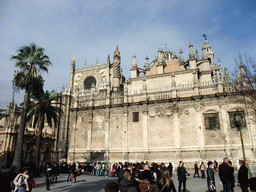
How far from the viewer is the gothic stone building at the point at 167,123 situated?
22.1 metres

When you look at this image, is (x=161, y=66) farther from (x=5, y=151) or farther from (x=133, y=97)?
(x=5, y=151)

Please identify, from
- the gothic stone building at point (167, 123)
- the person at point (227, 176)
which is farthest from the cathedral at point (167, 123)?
the person at point (227, 176)

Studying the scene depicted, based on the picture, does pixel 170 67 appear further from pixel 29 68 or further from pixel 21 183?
pixel 21 183

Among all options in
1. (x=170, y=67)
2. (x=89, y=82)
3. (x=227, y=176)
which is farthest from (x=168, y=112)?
(x=89, y=82)

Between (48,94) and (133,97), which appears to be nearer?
(48,94)

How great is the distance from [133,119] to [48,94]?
39.1ft

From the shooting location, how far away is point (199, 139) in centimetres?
2283

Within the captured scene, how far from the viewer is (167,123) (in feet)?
81.1

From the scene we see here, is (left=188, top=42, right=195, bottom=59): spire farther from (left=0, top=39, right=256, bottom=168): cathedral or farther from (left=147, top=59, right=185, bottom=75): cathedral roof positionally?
(left=147, top=59, right=185, bottom=75): cathedral roof

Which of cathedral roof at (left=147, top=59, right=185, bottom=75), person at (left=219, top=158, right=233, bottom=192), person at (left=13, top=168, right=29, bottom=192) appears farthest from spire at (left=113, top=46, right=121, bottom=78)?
Answer: person at (left=13, top=168, right=29, bottom=192)

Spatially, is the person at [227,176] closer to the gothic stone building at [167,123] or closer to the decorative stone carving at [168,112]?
the gothic stone building at [167,123]

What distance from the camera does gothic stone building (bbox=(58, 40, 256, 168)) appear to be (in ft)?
72.5

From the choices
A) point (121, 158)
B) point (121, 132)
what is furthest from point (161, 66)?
point (121, 158)

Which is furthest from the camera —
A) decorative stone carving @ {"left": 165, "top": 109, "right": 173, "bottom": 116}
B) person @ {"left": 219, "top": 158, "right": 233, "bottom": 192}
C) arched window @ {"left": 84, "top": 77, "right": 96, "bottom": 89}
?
arched window @ {"left": 84, "top": 77, "right": 96, "bottom": 89}
